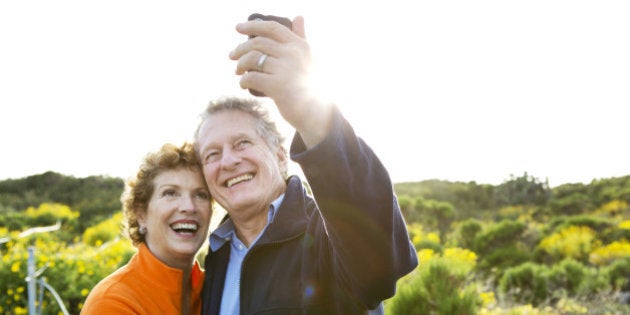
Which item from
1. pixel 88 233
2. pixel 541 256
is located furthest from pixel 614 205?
pixel 88 233

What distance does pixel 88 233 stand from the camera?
1251 cm

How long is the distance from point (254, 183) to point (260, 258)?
0.40m

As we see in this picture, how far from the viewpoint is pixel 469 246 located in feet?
43.6

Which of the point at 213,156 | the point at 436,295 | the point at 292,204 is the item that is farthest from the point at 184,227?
the point at 436,295

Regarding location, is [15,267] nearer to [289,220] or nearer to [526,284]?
[289,220]

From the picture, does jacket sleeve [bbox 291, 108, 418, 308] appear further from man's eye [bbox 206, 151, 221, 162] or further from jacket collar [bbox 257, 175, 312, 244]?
man's eye [bbox 206, 151, 221, 162]

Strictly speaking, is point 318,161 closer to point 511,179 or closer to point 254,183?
point 254,183

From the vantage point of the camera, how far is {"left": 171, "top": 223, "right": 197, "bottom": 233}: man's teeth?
8.43ft

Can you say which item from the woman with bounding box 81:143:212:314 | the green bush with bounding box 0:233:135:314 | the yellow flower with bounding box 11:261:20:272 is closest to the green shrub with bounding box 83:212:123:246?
the green bush with bounding box 0:233:135:314

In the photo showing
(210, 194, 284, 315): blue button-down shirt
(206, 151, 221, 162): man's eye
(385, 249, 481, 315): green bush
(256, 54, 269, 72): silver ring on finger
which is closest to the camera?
(256, 54, 269, 72): silver ring on finger

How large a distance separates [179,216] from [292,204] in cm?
78

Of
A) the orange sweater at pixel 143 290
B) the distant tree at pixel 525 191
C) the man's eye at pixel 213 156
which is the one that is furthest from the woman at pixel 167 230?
the distant tree at pixel 525 191

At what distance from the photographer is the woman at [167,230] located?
2377 mm

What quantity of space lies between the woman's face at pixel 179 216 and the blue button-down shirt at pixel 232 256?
271mm
